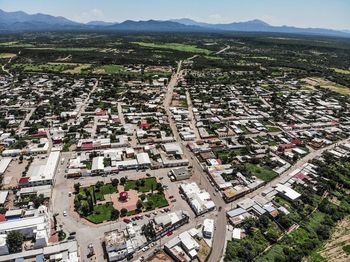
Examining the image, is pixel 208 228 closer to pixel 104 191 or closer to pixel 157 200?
pixel 157 200

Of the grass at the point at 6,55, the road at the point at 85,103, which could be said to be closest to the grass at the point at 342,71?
the road at the point at 85,103

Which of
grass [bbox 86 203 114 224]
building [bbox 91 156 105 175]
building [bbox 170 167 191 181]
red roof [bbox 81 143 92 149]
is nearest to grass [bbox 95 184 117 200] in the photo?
grass [bbox 86 203 114 224]

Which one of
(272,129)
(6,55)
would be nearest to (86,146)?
(272,129)

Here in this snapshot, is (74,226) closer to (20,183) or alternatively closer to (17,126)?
(20,183)

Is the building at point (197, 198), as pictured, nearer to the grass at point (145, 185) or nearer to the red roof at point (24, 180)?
the grass at point (145, 185)

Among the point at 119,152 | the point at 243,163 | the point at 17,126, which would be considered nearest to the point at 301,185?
the point at 243,163
